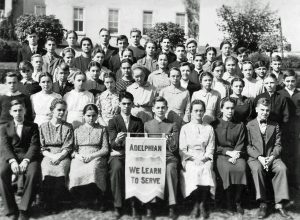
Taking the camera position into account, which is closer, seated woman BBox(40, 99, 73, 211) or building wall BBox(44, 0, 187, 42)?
seated woman BBox(40, 99, 73, 211)

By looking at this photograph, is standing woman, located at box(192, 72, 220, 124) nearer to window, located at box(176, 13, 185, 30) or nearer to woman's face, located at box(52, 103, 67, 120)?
woman's face, located at box(52, 103, 67, 120)

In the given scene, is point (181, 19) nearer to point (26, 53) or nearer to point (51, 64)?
point (26, 53)

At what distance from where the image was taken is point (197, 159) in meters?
5.94

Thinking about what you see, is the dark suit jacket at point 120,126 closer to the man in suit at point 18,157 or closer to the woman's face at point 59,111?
the woman's face at point 59,111

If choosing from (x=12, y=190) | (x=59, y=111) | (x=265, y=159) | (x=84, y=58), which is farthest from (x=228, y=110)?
(x=84, y=58)

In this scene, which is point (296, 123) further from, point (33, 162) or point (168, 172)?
point (33, 162)

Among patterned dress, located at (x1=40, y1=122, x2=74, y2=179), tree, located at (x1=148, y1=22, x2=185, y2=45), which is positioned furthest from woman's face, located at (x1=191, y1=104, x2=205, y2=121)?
tree, located at (x1=148, y1=22, x2=185, y2=45)

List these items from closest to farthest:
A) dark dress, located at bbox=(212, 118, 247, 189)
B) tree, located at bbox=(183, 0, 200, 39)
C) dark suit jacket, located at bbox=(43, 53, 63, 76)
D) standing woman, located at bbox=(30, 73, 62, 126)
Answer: dark dress, located at bbox=(212, 118, 247, 189) < standing woman, located at bbox=(30, 73, 62, 126) < dark suit jacket, located at bbox=(43, 53, 63, 76) < tree, located at bbox=(183, 0, 200, 39)

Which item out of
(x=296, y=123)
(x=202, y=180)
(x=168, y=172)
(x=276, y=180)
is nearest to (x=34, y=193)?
Result: (x=168, y=172)

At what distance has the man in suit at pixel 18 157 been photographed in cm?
549

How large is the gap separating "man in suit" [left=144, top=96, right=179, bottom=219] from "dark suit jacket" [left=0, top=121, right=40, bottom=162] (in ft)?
5.41

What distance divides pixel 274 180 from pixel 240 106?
1331 mm

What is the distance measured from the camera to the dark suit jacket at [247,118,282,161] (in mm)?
6156

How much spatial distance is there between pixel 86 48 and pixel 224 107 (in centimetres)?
338
